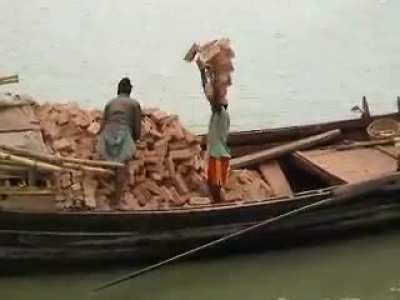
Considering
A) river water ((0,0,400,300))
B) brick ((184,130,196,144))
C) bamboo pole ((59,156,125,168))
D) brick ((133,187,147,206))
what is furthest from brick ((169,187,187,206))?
→ river water ((0,0,400,300))

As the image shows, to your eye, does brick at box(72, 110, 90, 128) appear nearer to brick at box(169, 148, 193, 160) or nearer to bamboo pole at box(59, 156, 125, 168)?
bamboo pole at box(59, 156, 125, 168)

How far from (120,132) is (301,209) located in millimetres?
1857

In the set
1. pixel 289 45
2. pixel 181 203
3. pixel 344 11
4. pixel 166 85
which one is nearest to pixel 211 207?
pixel 181 203

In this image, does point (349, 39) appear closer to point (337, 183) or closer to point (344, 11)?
point (344, 11)

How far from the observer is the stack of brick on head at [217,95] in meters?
9.30

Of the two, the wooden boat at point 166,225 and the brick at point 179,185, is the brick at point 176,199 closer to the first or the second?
the brick at point 179,185

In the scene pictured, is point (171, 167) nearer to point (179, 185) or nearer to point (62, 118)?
point (179, 185)

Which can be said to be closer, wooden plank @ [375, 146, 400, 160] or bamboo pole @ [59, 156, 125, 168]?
bamboo pole @ [59, 156, 125, 168]

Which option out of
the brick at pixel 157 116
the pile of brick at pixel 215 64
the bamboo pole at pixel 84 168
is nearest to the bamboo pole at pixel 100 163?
the bamboo pole at pixel 84 168

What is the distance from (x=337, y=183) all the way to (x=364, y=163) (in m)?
0.71

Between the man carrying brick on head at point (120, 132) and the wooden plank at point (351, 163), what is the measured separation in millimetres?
2108

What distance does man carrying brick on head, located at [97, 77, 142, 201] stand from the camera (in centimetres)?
909

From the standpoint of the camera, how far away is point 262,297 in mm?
8828

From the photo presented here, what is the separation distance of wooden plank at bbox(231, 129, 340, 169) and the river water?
140 cm
